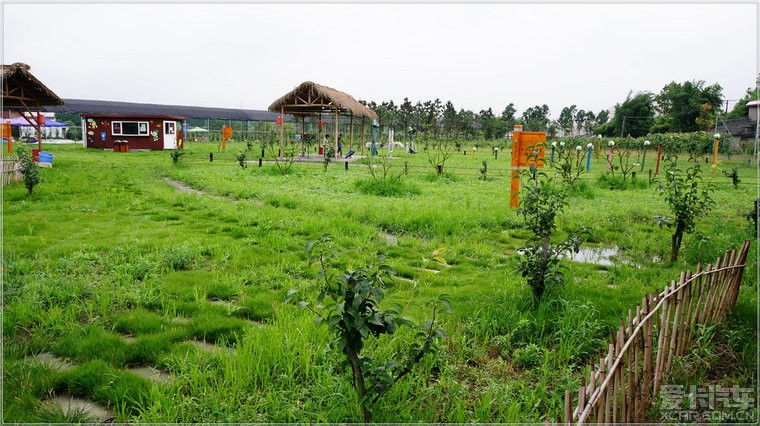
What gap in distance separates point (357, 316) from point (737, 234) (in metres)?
5.91

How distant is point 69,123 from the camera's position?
39.0m

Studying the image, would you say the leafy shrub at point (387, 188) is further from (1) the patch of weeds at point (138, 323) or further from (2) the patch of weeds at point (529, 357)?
(2) the patch of weeds at point (529, 357)

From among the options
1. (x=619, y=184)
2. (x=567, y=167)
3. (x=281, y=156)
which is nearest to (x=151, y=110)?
(x=281, y=156)

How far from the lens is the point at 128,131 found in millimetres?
26078

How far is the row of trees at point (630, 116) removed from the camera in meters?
36.6

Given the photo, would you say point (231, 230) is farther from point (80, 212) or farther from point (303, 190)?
point (303, 190)

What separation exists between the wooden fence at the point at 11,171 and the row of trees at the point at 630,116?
70.2ft

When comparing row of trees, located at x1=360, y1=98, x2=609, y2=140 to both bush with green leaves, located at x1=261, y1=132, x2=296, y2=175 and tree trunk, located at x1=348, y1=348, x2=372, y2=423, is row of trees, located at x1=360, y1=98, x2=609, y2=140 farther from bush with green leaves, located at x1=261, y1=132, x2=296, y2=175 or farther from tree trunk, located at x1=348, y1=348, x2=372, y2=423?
tree trunk, located at x1=348, y1=348, x2=372, y2=423

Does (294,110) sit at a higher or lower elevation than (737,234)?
higher

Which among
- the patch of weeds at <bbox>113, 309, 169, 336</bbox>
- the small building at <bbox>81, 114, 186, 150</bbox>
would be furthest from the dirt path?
the small building at <bbox>81, 114, 186, 150</bbox>

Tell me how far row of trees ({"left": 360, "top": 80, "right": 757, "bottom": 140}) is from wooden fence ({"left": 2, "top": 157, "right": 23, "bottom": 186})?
21.4 meters

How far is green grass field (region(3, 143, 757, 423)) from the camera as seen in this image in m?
2.56

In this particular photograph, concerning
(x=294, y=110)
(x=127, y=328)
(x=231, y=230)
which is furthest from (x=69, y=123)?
(x=127, y=328)

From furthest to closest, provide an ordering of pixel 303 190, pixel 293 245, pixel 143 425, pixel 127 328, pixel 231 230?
pixel 303 190 → pixel 231 230 → pixel 293 245 → pixel 127 328 → pixel 143 425
